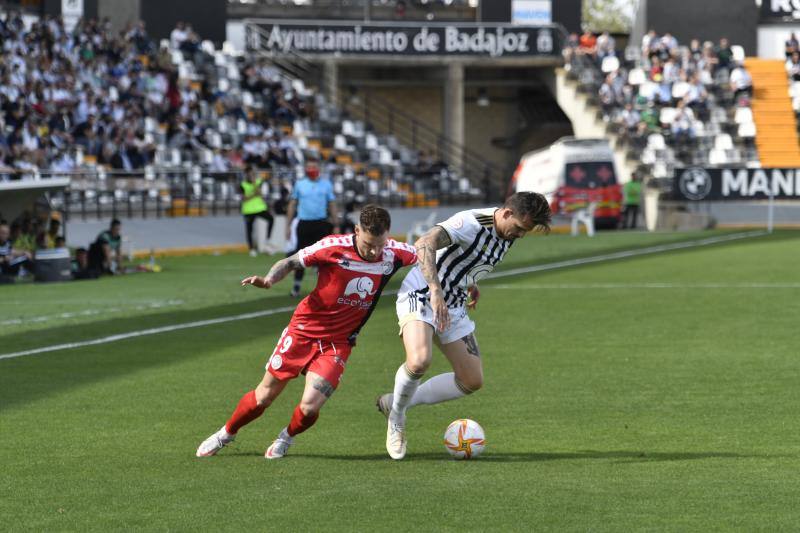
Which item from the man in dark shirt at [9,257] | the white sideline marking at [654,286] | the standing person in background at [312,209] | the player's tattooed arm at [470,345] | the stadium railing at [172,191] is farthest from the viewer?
the stadium railing at [172,191]

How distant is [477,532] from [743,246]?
27917 mm

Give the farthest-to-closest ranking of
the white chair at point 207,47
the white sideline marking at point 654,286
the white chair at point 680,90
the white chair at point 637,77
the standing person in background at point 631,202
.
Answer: the white chair at point 637,77
the white chair at point 680,90
the white chair at point 207,47
the standing person in background at point 631,202
the white sideline marking at point 654,286

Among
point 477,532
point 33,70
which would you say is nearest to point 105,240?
point 33,70

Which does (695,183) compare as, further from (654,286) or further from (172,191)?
(654,286)

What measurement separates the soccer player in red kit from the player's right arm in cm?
22

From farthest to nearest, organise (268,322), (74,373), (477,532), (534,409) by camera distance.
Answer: (268,322), (74,373), (534,409), (477,532)

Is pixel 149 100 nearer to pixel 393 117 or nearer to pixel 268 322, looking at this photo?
pixel 393 117

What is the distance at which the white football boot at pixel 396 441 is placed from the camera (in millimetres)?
9422

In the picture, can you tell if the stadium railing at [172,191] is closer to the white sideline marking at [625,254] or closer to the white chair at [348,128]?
the white chair at [348,128]

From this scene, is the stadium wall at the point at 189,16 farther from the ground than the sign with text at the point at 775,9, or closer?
closer

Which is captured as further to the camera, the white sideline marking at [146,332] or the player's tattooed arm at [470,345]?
the white sideline marking at [146,332]

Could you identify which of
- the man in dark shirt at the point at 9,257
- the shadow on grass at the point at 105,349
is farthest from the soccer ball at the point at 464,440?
the man in dark shirt at the point at 9,257

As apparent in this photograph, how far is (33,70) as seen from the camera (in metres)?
36.6

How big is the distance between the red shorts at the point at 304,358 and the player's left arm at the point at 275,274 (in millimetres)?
440
